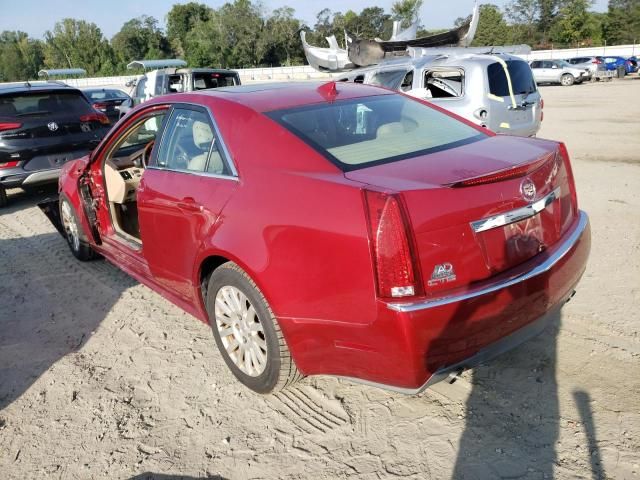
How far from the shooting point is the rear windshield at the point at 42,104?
7.34 metres

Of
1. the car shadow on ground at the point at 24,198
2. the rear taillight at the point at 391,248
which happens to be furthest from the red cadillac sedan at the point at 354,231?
the car shadow on ground at the point at 24,198

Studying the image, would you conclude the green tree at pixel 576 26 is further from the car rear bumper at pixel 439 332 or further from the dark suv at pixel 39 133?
the car rear bumper at pixel 439 332

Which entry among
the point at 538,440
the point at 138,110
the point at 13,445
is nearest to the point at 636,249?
the point at 538,440

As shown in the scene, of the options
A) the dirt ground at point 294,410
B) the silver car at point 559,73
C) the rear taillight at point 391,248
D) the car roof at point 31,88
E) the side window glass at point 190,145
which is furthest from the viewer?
the silver car at point 559,73

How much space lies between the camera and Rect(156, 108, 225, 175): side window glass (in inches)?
122

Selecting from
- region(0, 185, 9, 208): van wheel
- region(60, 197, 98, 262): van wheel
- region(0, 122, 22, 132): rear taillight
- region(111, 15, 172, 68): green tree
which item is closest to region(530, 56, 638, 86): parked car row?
region(0, 122, 22, 132): rear taillight

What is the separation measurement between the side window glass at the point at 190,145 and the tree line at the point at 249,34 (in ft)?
151

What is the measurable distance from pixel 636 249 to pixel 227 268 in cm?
371

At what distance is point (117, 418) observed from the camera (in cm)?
290

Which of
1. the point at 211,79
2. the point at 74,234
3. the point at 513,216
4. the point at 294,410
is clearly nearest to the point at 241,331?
the point at 294,410

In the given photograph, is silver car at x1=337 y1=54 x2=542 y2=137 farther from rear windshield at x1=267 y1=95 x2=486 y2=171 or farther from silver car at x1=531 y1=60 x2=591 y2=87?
silver car at x1=531 y1=60 x2=591 y2=87

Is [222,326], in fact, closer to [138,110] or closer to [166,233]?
[166,233]

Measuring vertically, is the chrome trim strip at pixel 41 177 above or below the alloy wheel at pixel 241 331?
above

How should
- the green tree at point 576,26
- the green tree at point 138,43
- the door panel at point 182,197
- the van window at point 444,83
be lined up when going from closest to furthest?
the door panel at point 182,197
the van window at point 444,83
the green tree at point 576,26
the green tree at point 138,43
